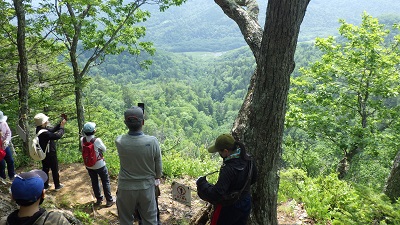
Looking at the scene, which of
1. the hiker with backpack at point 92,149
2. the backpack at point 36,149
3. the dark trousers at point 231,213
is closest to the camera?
the dark trousers at point 231,213

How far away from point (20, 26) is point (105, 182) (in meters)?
4.26

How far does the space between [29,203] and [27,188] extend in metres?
0.10

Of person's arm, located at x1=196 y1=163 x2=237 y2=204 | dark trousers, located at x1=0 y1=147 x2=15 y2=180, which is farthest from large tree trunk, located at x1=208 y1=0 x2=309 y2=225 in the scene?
dark trousers, located at x1=0 y1=147 x2=15 y2=180

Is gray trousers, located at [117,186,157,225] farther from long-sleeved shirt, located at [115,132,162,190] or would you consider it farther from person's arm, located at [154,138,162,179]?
person's arm, located at [154,138,162,179]

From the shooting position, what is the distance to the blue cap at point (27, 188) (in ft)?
6.27

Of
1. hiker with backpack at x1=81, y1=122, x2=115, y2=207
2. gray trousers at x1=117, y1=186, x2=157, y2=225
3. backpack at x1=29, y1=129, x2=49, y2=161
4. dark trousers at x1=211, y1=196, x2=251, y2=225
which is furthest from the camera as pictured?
backpack at x1=29, y1=129, x2=49, y2=161

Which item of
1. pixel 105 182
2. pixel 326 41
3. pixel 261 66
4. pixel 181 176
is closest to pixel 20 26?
pixel 105 182

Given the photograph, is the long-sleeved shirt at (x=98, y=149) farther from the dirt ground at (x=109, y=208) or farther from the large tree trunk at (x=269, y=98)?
the large tree trunk at (x=269, y=98)

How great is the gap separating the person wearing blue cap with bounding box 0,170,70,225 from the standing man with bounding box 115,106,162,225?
140cm

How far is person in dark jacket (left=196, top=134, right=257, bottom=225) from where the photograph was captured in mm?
2961

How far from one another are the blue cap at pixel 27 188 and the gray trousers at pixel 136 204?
153 cm

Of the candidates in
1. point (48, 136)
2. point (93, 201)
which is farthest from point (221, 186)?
point (93, 201)

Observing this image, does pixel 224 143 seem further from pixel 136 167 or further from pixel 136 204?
pixel 136 204

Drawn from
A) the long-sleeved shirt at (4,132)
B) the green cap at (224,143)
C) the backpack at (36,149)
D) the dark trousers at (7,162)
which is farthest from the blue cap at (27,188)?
the dark trousers at (7,162)
